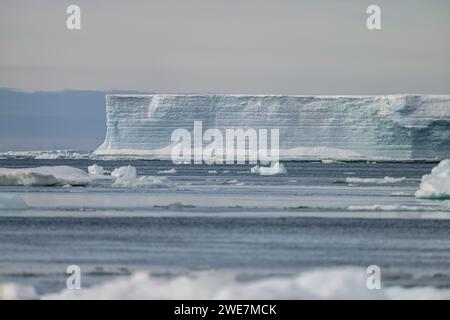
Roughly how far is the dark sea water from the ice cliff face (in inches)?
897

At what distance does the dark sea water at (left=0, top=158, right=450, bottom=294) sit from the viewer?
11.2 m

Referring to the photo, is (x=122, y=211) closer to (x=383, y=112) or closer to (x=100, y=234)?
(x=100, y=234)

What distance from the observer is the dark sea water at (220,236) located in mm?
11227

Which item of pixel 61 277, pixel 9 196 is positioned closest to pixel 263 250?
pixel 61 277

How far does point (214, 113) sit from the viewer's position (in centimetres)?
4712

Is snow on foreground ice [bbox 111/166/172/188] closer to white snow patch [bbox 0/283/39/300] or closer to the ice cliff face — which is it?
white snow patch [bbox 0/283/39/300]

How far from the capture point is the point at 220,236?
14.2 meters

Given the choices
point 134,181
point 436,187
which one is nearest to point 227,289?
point 436,187

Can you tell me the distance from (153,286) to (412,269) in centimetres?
281

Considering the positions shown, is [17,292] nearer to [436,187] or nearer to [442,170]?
[436,187]

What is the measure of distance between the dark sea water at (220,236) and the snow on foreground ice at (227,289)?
0.77 feet

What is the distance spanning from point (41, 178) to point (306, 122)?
23151 millimetres

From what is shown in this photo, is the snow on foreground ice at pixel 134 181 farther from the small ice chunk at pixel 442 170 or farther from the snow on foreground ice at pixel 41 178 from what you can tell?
the small ice chunk at pixel 442 170
